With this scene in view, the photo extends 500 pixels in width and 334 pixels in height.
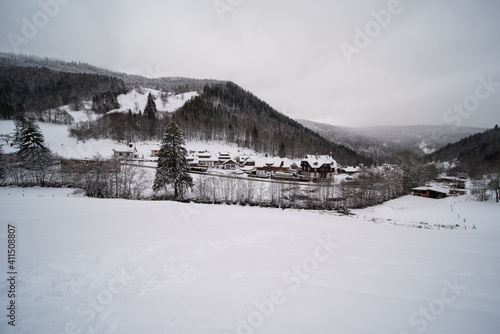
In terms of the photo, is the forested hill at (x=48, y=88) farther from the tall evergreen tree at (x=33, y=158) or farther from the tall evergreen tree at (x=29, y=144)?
the tall evergreen tree at (x=33, y=158)

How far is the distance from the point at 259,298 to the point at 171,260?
346 cm

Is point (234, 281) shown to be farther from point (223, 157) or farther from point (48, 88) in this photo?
point (48, 88)

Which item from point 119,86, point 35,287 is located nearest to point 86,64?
point 119,86

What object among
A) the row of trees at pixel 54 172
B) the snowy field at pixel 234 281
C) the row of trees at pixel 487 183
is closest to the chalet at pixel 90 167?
the row of trees at pixel 54 172

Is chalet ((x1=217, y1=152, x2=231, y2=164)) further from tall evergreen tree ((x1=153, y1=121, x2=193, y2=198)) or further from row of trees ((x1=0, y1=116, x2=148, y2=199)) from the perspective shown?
row of trees ((x1=0, y1=116, x2=148, y2=199))

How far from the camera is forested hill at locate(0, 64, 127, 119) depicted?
291 feet

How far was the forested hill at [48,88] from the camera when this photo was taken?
88.8m

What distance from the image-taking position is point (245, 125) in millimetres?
104750

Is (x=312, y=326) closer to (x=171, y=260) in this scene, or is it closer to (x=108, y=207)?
(x=171, y=260)

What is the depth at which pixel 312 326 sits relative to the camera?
404 centimetres

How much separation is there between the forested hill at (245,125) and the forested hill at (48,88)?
164ft

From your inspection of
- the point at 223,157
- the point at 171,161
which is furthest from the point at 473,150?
the point at 171,161

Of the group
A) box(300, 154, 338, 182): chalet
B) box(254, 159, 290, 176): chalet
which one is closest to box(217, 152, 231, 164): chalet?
box(254, 159, 290, 176): chalet

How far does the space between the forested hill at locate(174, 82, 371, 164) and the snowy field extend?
2925 inches
